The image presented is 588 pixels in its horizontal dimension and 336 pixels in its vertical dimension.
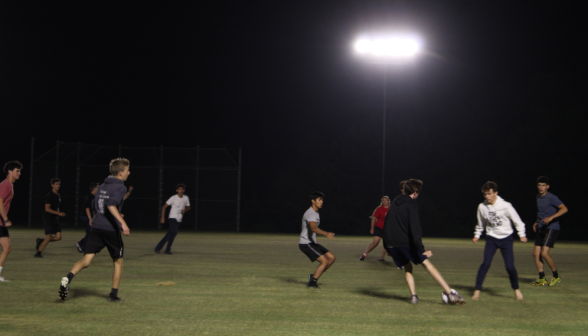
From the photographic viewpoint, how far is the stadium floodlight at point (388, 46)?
32.3 meters

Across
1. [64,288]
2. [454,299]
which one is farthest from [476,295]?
[64,288]

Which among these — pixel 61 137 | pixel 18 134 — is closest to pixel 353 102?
pixel 61 137

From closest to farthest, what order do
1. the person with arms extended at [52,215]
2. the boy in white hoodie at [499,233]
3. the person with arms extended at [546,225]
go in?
1. the boy in white hoodie at [499,233]
2. the person with arms extended at [546,225]
3. the person with arms extended at [52,215]

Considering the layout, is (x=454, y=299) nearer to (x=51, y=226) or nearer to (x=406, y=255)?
(x=406, y=255)

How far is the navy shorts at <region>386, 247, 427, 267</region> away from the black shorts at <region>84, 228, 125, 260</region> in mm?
3907

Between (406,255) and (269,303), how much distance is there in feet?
6.93

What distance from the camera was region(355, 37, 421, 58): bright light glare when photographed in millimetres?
32281

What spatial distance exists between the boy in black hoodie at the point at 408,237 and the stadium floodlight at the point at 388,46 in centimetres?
2527

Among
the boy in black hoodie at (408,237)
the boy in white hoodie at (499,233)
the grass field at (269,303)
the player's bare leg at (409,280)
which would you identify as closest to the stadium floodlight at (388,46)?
the grass field at (269,303)

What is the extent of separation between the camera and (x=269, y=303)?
26.5 feet

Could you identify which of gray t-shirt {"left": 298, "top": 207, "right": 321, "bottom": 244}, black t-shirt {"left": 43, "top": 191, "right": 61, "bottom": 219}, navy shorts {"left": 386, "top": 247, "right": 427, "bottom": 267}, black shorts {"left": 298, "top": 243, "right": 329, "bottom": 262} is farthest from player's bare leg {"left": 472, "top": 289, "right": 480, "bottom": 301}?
black t-shirt {"left": 43, "top": 191, "right": 61, "bottom": 219}

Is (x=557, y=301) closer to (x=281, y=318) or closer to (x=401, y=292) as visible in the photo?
(x=401, y=292)

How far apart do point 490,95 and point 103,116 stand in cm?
3248

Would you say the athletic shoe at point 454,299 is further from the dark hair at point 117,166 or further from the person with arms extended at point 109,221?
the dark hair at point 117,166
